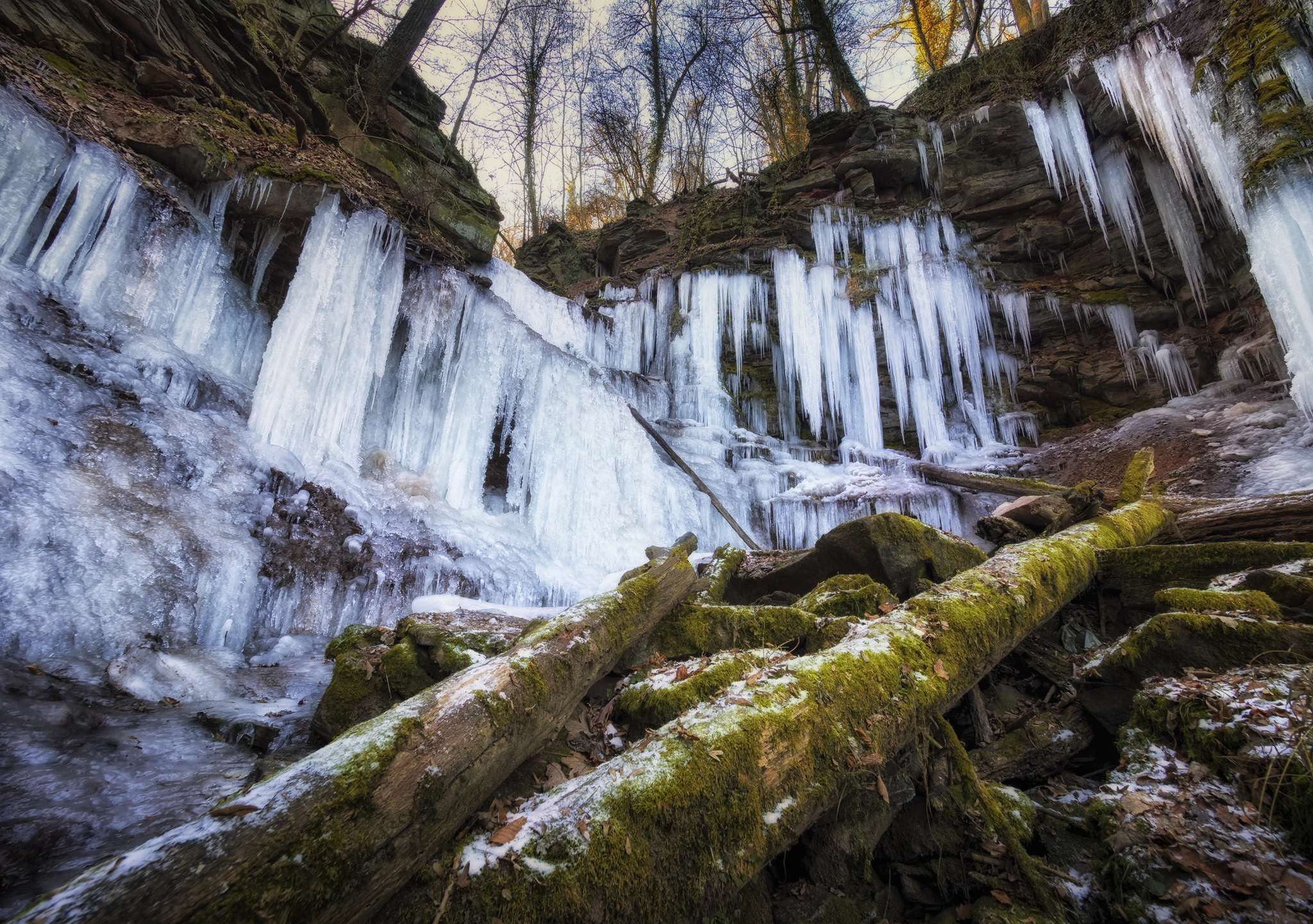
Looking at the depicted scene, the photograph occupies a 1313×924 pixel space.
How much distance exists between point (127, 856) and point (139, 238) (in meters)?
9.08

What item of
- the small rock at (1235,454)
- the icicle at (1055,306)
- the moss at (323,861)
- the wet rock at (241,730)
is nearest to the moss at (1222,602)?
the moss at (323,861)

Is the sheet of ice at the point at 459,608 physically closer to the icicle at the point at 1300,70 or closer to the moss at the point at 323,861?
the moss at the point at 323,861

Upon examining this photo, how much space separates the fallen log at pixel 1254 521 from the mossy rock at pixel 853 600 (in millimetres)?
3331

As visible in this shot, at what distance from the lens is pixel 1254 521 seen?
15.8ft

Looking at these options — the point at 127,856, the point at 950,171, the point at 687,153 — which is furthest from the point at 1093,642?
the point at 687,153

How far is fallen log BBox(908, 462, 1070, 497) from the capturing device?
351 inches

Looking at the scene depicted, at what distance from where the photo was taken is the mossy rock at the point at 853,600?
13.1ft

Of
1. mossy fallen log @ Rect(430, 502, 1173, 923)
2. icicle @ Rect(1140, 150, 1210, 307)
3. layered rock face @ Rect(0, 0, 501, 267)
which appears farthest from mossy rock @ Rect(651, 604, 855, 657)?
icicle @ Rect(1140, 150, 1210, 307)

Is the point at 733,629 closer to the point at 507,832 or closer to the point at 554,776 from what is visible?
the point at 554,776

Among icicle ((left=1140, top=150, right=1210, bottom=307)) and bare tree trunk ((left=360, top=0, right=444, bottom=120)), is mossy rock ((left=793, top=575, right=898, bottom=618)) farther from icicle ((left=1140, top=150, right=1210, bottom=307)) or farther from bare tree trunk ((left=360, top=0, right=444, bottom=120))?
icicle ((left=1140, top=150, right=1210, bottom=307))

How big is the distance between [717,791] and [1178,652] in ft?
8.46

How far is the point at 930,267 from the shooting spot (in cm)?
1367

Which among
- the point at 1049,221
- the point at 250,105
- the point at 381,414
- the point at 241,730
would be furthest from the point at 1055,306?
the point at 250,105

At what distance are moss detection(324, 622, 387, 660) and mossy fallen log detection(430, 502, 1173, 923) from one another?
9.67 feet
